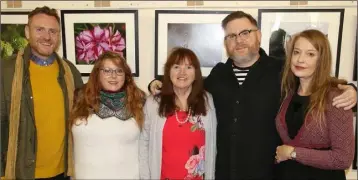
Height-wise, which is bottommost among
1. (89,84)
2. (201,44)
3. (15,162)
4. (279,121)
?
(15,162)

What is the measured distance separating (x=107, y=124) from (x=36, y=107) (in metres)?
0.49

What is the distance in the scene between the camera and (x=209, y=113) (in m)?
2.07

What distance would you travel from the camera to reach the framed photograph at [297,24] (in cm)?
250

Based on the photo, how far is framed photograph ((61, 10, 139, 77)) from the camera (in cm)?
262

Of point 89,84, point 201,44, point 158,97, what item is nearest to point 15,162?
point 89,84

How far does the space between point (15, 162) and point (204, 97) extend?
1.30 m

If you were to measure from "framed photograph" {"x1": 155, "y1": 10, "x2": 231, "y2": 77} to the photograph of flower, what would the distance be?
12.5 inches

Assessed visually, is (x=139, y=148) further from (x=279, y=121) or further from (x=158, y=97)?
(x=279, y=121)

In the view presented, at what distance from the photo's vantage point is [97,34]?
2.65 meters

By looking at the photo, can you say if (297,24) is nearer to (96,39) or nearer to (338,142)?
(338,142)

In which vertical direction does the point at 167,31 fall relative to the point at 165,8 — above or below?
below

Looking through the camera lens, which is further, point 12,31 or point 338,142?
point 12,31

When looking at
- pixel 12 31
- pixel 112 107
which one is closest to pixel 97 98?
pixel 112 107

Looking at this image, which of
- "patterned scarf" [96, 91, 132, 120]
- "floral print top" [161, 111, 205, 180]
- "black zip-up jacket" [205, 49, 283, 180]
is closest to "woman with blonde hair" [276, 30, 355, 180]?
"black zip-up jacket" [205, 49, 283, 180]
